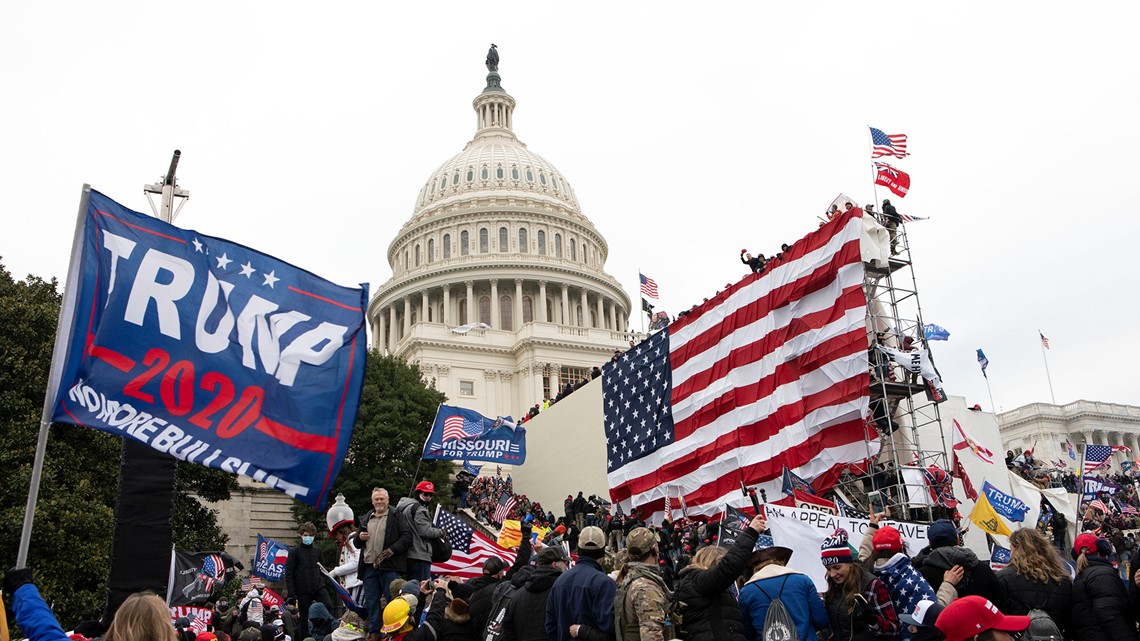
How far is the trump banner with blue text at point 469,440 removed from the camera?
23.5m

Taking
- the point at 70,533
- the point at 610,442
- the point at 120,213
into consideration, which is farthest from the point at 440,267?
the point at 120,213

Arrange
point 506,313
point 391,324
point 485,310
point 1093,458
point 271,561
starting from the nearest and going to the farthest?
point 1093,458 → point 271,561 → point 485,310 → point 506,313 → point 391,324

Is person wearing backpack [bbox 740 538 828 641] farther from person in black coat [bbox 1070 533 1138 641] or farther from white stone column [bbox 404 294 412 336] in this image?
white stone column [bbox 404 294 412 336]

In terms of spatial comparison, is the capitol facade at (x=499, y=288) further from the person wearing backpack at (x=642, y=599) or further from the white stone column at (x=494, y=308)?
the person wearing backpack at (x=642, y=599)

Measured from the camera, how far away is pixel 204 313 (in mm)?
7137

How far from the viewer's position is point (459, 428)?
24422 mm

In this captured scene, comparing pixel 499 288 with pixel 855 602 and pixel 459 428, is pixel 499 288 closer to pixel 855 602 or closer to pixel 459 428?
pixel 459 428

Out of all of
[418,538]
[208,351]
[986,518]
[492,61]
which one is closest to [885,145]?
[986,518]

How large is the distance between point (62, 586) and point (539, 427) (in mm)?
25700

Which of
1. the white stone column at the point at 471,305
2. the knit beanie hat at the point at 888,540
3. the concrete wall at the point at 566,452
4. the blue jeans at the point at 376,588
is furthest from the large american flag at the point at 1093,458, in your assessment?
the white stone column at the point at 471,305

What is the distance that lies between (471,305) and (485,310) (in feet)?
4.84

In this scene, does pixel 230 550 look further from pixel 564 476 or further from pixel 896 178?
pixel 896 178

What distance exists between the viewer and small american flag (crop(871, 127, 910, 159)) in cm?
→ 2391

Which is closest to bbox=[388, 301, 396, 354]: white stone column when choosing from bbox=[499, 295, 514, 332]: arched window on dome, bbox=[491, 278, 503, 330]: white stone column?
bbox=[491, 278, 503, 330]: white stone column
